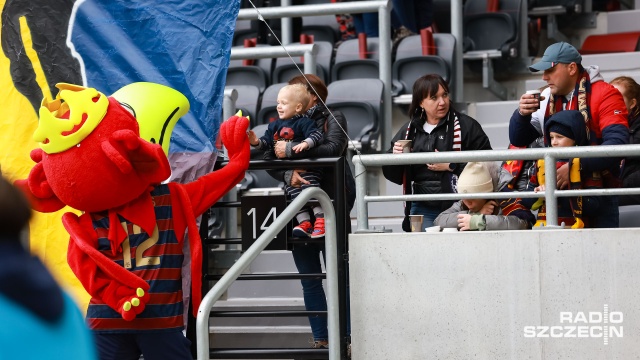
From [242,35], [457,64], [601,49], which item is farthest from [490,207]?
[242,35]

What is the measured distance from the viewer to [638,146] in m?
5.28

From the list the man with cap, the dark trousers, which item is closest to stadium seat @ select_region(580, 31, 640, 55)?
the man with cap

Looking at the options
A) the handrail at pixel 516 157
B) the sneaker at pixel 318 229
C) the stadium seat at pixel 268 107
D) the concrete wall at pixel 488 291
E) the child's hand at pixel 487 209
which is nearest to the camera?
the handrail at pixel 516 157

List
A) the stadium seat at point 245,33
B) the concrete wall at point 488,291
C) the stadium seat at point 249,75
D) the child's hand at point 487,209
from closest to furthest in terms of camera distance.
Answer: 1. the concrete wall at point 488,291
2. the child's hand at point 487,209
3. the stadium seat at point 249,75
4. the stadium seat at point 245,33

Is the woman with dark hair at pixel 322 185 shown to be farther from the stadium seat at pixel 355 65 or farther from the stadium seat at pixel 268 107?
the stadium seat at pixel 355 65

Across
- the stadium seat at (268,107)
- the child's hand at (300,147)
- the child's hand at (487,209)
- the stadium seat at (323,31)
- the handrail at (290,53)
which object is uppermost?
the stadium seat at (323,31)

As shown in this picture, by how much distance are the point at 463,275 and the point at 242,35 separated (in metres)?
5.57

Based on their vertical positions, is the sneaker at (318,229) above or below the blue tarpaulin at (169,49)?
below

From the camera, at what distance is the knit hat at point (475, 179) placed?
5746 millimetres

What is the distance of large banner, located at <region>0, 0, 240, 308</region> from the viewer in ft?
19.2

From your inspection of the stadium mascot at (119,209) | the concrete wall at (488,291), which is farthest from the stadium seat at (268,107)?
the stadium mascot at (119,209)

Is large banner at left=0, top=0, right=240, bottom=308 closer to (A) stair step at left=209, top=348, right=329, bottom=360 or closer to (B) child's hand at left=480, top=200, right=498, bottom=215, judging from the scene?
(A) stair step at left=209, top=348, right=329, bottom=360

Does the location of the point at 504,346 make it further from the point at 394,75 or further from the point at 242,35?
the point at 242,35

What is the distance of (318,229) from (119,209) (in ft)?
3.92
